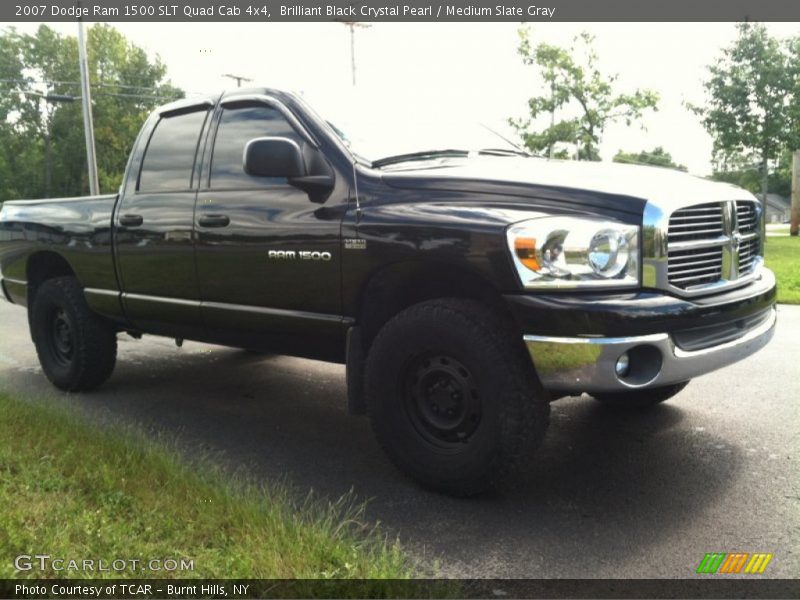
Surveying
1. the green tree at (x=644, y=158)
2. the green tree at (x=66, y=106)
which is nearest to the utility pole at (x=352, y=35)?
the green tree at (x=644, y=158)

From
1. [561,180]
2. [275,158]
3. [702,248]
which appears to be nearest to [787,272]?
[702,248]

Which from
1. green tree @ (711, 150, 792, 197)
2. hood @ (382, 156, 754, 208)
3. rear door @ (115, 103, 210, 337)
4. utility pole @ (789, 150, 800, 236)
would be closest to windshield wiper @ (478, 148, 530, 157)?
hood @ (382, 156, 754, 208)

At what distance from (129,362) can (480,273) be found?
178 inches

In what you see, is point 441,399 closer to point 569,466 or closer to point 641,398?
point 569,466

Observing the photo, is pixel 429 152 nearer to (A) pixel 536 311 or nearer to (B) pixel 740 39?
(A) pixel 536 311

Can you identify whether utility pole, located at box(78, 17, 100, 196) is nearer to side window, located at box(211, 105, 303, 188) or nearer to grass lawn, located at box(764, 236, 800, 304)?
grass lawn, located at box(764, 236, 800, 304)

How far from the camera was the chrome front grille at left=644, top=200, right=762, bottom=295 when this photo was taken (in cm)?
302

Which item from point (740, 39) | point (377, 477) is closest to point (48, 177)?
point (740, 39)

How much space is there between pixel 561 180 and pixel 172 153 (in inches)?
106

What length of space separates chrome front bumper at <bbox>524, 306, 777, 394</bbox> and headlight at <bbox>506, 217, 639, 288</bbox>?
23 centimetres

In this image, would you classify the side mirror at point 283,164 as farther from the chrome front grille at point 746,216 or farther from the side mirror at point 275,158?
the chrome front grille at point 746,216

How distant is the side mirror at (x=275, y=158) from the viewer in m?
3.66

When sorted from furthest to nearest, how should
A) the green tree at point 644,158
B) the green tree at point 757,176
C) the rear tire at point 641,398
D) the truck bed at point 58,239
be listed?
the green tree at point 644,158
the green tree at point 757,176
the truck bed at point 58,239
the rear tire at point 641,398

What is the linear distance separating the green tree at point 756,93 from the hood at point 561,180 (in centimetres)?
2145
